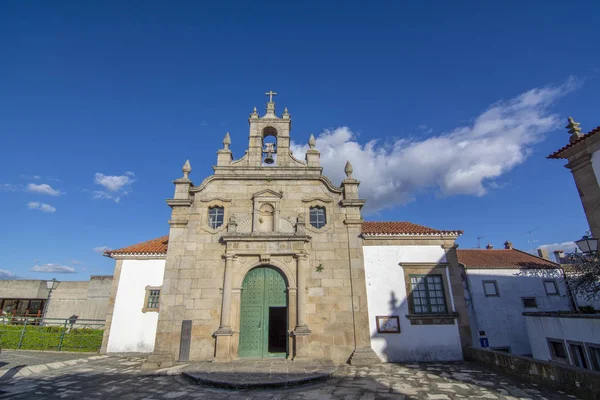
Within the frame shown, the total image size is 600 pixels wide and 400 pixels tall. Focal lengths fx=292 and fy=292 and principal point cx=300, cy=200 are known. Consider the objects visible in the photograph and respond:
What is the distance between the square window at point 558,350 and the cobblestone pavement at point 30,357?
20.3m

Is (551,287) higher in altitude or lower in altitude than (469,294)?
higher

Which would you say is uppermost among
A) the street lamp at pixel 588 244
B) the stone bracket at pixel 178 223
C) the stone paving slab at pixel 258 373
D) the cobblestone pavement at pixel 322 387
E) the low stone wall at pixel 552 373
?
the stone bracket at pixel 178 223

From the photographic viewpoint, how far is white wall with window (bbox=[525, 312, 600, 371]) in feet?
34.9

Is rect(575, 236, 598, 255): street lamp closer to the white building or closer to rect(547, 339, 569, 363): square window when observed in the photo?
rect(547, 339, 569, 363): square window

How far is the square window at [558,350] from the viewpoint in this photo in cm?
1211

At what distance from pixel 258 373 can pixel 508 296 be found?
19.4m

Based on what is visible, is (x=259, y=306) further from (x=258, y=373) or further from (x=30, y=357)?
(x=30, y=357)

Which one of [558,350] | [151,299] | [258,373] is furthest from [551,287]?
[151,299]

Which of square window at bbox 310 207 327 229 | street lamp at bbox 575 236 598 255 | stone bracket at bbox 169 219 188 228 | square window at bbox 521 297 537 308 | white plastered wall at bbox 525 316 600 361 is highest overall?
square window at bbox 310 207 327 229

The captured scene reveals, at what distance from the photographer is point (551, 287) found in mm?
20844

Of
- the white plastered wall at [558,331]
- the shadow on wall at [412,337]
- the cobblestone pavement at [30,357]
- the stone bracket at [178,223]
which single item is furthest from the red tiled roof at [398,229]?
the cobblestone pavement at [30,357]

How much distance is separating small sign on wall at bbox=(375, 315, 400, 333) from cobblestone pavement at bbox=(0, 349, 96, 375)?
41.1 feet

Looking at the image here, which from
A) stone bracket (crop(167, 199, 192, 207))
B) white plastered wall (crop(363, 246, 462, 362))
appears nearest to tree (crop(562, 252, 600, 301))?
white plastered wall (crop(363, 246, 462, 362))

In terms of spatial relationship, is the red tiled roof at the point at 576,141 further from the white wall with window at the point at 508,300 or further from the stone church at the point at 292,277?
the white wall with window at the point at 508,300
